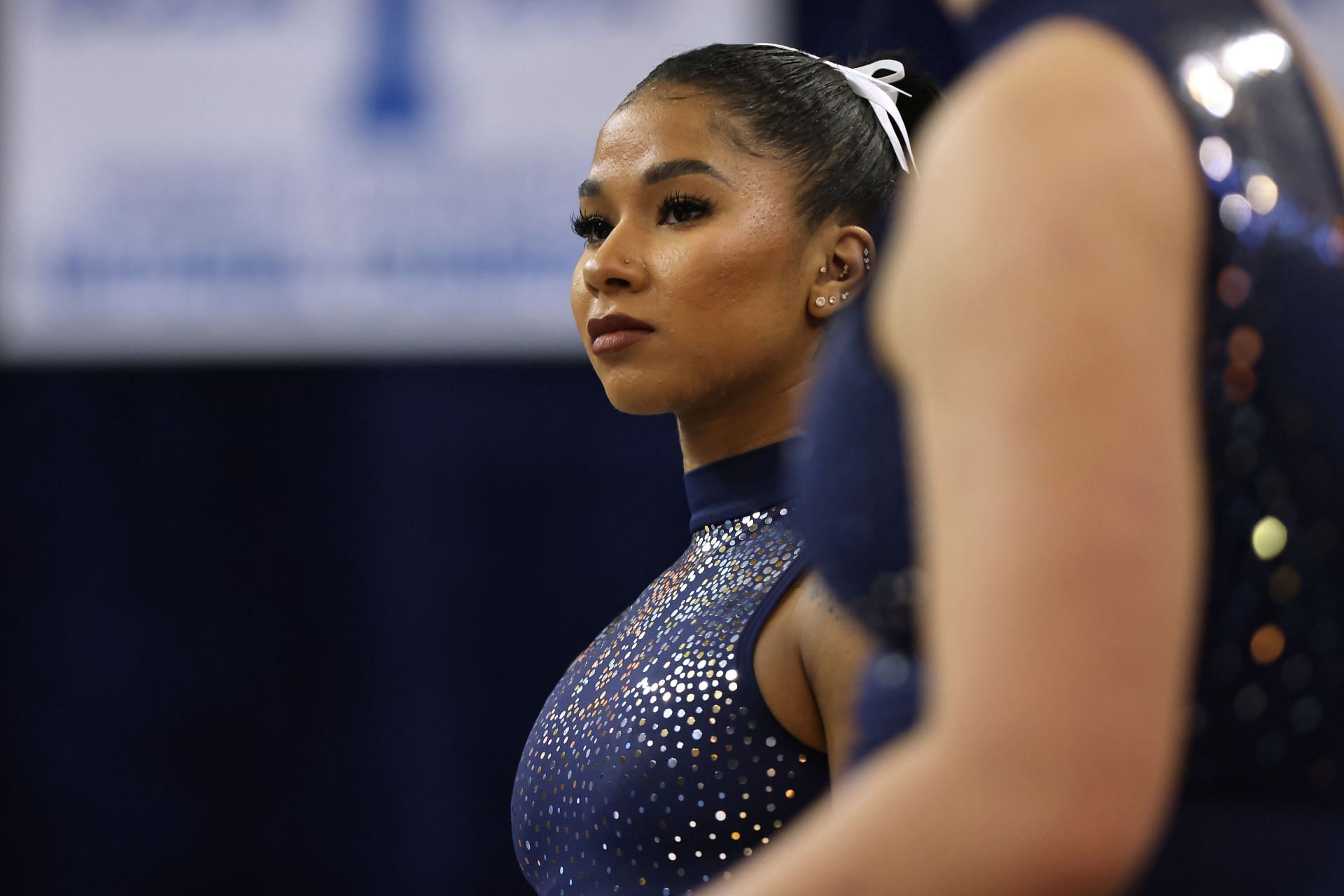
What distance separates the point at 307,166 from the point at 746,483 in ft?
7.18

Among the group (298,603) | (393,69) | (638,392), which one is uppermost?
(393,69)

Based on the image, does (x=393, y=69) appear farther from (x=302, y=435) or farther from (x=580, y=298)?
(x=580, y=298)

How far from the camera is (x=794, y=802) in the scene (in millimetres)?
1050

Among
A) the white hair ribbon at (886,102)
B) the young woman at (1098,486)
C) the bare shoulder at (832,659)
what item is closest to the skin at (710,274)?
the white hair ribbon at (886,102)

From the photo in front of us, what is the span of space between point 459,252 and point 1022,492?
2.78m

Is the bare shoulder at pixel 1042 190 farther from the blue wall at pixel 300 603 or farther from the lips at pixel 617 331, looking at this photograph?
the blue wall at pixel 300 603

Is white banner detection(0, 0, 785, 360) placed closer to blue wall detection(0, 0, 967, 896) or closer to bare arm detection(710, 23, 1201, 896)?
blue wall detection(0, 0, 967, 896)

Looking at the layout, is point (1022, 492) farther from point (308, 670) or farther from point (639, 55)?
point (308, 670)

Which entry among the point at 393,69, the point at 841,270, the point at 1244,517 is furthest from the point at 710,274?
the point at 393,69

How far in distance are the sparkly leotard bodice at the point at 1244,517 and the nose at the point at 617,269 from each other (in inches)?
25.5

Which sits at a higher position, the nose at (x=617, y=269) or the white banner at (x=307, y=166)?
the white banner at (x=307, y=166)

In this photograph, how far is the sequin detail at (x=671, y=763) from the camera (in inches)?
41.3

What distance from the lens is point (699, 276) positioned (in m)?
1.20

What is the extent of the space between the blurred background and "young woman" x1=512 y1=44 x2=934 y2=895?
5.99 feet
